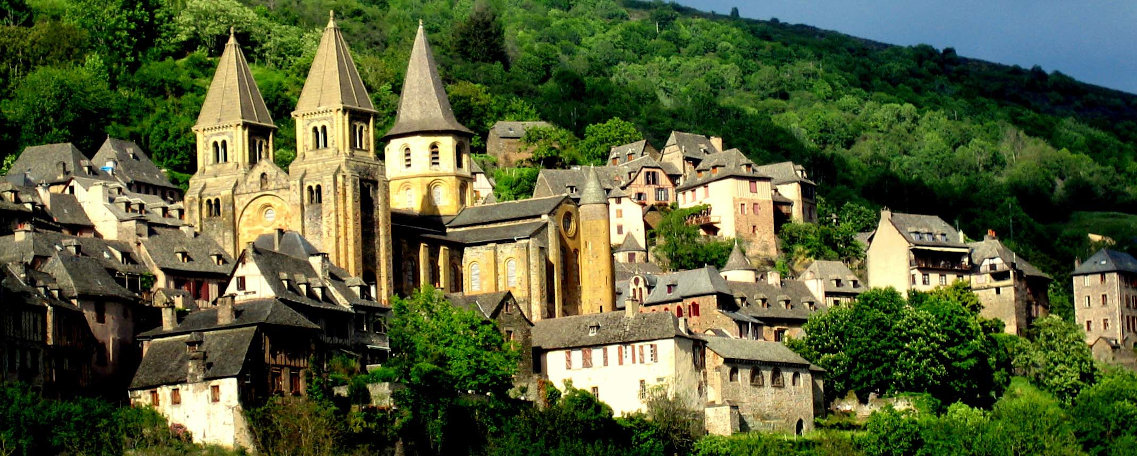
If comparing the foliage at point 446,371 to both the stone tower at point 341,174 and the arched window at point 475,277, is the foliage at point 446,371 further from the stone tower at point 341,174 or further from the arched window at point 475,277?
the arched window at point 475,277

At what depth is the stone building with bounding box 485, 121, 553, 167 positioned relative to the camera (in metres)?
149

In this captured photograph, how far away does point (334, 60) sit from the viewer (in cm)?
→ 9638

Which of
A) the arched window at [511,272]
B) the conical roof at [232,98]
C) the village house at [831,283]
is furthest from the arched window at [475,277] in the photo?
the village house at [831,283]

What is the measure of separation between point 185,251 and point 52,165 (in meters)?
20.8

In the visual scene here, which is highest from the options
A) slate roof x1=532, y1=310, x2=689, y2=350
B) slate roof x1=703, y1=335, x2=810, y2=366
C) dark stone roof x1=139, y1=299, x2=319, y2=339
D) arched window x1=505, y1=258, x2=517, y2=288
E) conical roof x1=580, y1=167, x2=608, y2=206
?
conical roof x1=580, y1=167, x2=608, y2=206

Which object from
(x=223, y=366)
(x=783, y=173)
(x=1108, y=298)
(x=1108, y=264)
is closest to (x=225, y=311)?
(x=223, y=366)

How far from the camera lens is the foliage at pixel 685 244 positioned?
393ft

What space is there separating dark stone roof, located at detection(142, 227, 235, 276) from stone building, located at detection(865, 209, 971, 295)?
48.6 meters

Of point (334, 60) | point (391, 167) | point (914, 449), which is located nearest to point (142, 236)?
point (334, 60)

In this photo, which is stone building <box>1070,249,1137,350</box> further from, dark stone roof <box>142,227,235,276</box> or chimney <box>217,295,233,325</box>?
chimney <box>217,295,233,325</box>

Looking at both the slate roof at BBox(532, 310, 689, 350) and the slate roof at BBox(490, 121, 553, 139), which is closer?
the slate roof at BBox(532, 310, 689, 350)

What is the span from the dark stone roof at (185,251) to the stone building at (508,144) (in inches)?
2391

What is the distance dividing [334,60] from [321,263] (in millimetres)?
15156

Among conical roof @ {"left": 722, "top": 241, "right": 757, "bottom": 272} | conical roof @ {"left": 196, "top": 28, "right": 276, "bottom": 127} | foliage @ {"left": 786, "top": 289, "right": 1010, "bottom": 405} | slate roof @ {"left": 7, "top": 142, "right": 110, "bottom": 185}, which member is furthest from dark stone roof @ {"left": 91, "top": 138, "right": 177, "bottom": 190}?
foliage @ {"left": 786, "top": 289, "right": 1010, "bottom": 405}
